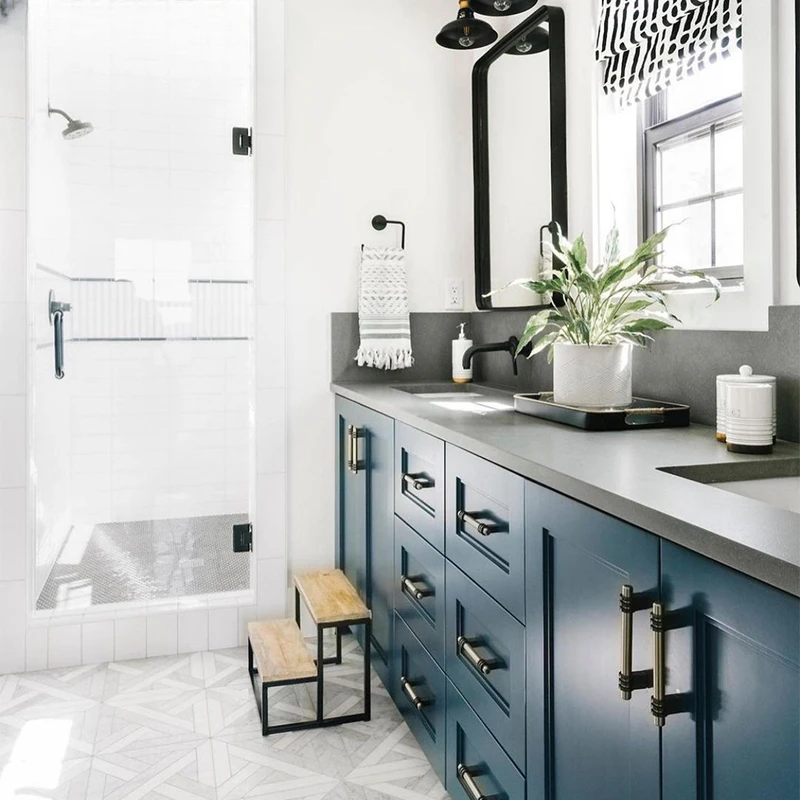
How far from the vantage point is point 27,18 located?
2496mm

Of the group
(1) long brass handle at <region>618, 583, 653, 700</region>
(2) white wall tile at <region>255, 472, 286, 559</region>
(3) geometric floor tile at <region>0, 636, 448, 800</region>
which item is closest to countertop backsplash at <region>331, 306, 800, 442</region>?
(2) white wall tile at <region>255, 472, 286, 559</region>

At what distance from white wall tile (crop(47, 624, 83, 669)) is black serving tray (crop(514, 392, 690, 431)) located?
176 cm

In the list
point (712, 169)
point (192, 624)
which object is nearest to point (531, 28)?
point (712, 169)

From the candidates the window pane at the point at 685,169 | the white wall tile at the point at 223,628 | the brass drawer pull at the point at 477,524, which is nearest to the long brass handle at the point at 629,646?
the brass drawer pull at the point at 477,524

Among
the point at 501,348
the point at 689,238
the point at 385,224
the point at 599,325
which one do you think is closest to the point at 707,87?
A: the point at 689,238

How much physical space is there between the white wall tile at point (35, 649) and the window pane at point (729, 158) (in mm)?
2432

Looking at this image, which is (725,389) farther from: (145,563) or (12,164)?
(12,164)

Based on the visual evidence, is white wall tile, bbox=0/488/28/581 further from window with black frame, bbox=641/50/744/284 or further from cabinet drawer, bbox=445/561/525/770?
window with black frame, bbox=641/50/744/284

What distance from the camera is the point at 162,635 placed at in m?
2.72

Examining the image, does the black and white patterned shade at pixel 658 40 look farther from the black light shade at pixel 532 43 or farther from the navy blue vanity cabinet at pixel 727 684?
the navy blue vanity cabinet at pixel 727 684

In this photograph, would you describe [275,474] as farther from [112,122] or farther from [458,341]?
[112,122]

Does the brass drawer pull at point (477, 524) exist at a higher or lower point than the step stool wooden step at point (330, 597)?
higher

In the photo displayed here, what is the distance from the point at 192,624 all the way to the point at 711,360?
1928 mm

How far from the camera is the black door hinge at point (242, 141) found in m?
2.73
